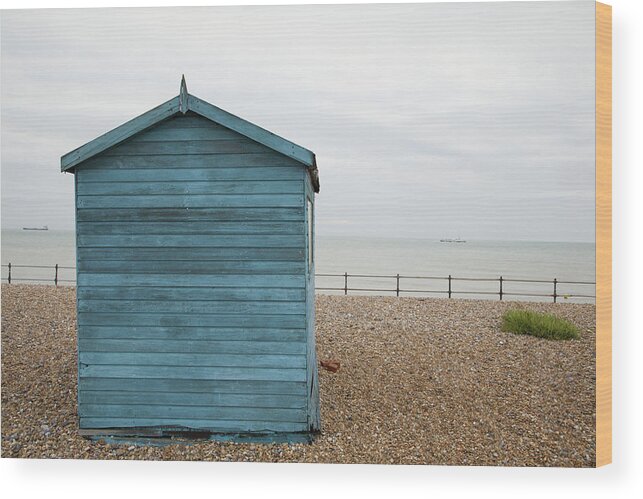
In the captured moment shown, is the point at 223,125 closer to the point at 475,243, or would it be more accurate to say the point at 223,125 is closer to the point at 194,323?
the point at 194,323

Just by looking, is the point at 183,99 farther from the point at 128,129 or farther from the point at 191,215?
the point at 191,215

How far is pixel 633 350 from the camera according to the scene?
16.0 feet

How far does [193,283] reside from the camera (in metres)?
4.76

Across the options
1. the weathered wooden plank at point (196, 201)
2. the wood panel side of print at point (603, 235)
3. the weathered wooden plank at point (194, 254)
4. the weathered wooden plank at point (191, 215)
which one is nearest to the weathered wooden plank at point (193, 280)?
the weathered wooden plank at point (194, 254)

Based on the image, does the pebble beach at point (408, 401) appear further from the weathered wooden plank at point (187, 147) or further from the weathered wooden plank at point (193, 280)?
the weathered wooden plank at point (187, 147)

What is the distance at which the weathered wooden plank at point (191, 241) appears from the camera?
15.3ft

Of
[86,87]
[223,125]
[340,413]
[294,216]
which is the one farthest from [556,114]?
[86,87]

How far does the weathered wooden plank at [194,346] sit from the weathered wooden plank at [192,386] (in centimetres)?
26

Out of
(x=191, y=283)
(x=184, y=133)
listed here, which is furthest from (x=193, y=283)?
(x=184, y=133)

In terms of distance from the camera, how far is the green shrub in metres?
7.21

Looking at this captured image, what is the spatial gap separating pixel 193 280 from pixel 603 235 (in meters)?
3.72

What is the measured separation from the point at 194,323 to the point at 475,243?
10.9ft

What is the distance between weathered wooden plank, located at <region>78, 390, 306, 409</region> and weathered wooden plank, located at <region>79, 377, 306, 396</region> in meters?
A: 0.04

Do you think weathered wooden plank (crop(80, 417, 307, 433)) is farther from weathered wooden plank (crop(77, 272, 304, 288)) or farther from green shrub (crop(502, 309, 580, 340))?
green shrub (crop(502, 309, 580, 340))
